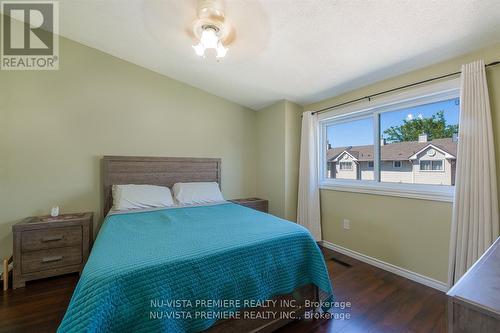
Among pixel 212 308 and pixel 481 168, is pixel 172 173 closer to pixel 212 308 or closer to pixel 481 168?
pixel 212 308

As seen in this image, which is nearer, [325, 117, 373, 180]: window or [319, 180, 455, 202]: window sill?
[319, 180, 455, 202]: window sill

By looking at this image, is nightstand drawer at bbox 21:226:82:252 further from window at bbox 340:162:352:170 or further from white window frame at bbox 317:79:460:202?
window at bbox 340:162:352:170

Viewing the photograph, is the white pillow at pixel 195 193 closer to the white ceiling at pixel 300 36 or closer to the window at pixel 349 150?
the white ceiling at pixel 300 36

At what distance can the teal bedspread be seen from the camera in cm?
93

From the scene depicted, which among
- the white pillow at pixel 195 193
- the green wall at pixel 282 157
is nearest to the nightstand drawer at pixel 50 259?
the white pillow at pixel 195 193

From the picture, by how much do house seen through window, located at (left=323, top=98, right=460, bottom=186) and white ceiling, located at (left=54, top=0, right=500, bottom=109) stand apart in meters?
0.48

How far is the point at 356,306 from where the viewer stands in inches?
67.5

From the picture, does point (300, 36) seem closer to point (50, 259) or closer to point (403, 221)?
point (403, 221)

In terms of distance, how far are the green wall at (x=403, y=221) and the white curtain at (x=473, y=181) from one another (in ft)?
0.37

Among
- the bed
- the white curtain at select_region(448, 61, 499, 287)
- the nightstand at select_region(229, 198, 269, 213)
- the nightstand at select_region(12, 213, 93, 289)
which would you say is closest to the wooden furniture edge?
the nightstand at select_region(12, 213, 93, 289)

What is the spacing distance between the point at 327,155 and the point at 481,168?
1.65 m

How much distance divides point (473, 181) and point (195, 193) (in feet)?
9.08

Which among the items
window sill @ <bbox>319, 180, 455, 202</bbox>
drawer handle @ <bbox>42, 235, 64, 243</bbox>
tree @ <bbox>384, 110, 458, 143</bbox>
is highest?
tree @ <bbox>384, 110, 458, 143</bbox>

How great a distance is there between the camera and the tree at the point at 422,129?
2.04 m
